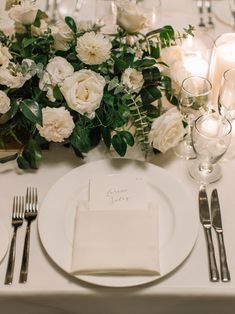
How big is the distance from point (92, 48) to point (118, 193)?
0.33 m

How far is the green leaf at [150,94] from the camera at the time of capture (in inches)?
41.9

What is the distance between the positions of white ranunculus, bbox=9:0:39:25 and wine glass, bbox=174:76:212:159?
1.33 feet

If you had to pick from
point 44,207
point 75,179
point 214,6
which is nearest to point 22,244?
point 44,207

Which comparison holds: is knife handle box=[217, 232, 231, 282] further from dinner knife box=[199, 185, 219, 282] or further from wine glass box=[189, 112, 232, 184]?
wine glass box=[189, 112, 232, 184]

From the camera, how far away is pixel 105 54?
0.97m

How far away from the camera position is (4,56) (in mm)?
985

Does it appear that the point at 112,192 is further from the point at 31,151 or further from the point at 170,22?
the point at 170,22

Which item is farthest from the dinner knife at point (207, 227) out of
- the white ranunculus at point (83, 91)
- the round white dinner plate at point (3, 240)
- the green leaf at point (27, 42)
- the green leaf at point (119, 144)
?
the green leaf at point (27, 42)

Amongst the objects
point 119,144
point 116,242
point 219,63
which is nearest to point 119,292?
point 116,242

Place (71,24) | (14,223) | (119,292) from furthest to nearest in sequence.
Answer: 1. (71,24)
2. (14,223)
3. (119,292)

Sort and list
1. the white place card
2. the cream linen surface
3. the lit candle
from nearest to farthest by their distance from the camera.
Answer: the cream linen surface, the white place card, the lit candle

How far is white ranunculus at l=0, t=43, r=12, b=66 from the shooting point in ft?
3.22

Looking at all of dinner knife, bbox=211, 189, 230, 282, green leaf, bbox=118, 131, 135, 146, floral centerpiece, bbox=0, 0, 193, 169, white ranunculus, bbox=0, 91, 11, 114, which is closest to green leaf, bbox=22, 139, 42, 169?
floral centerpiece, bbox=0, 0, 193, 169

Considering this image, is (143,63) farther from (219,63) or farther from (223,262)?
(223,262)
